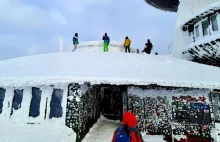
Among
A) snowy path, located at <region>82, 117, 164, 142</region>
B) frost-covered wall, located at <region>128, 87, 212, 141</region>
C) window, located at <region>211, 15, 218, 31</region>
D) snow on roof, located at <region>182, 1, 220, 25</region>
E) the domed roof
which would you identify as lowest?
snowy path, located at <region>82, 117, 164, 142</region>

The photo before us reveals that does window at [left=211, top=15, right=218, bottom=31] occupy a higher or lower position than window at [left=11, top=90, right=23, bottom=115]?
higher

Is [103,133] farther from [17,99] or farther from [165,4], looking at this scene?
[165,4]

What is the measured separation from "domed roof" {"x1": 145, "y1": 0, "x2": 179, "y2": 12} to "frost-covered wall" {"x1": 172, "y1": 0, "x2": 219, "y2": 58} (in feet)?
13.6

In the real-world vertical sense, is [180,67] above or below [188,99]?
above

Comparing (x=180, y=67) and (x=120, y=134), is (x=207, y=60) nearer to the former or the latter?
(x=180, y=67)

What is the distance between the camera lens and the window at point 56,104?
341 inches

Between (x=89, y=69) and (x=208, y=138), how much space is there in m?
5.78

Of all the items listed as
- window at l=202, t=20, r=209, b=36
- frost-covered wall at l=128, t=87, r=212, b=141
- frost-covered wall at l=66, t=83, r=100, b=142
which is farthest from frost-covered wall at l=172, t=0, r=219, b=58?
frost-covered wall at l=66, t=83, r=100, b=142

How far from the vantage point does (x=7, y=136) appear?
8047 mm

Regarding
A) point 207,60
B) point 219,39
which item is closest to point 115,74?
point 219,39

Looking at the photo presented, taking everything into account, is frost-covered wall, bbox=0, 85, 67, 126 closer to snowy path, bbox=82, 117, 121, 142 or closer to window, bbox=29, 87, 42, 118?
window, bbox=29, 87, 42, 118

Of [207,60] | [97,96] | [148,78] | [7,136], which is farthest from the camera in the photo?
[207,60]

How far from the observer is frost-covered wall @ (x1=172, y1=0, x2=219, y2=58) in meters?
16.6

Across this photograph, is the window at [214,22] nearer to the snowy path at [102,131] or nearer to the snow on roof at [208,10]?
the snow on roof at [208,10]
